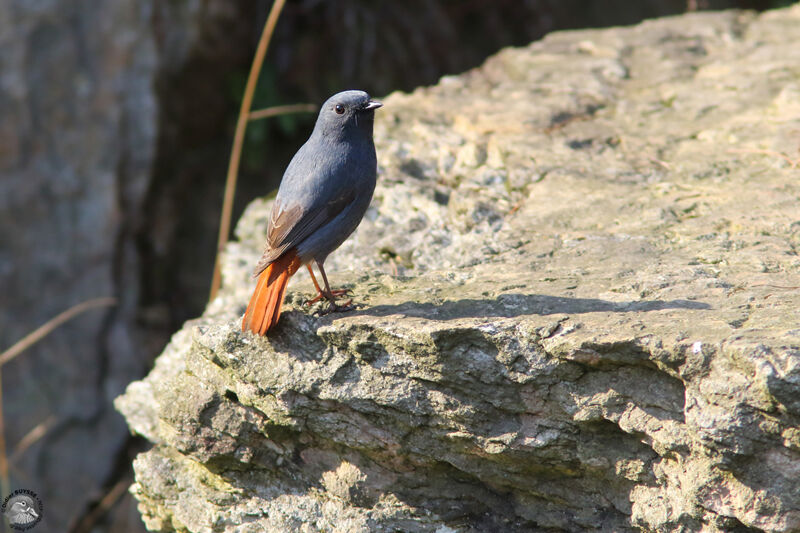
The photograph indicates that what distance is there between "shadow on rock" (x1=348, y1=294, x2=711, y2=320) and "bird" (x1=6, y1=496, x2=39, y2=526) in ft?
9.79

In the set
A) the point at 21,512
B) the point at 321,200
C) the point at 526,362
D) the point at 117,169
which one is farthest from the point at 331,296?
the point at 117,169

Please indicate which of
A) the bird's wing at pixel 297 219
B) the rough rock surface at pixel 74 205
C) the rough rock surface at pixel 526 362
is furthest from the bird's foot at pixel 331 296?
the rough rock surface at pixel 74 205

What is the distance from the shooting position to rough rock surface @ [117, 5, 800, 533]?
2.41 meters

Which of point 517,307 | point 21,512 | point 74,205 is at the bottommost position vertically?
point 21,512

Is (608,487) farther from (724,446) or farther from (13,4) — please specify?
(13,4)

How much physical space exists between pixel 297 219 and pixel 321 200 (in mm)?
120

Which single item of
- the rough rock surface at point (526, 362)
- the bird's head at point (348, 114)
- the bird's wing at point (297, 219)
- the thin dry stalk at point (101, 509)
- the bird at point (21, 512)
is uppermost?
the bird's head at point (348, 114)

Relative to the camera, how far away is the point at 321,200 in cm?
311

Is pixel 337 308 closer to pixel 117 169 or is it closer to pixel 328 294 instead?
pixel 328 294

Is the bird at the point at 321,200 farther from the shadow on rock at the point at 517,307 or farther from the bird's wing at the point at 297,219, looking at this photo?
the shadow on rock at the point at 517,307

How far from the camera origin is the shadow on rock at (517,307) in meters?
2.70

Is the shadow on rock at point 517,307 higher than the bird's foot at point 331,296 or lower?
lower

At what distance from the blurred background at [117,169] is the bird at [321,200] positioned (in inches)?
109

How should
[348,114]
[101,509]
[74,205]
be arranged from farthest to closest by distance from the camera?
[101,509] < [74,205] < [348,114]
